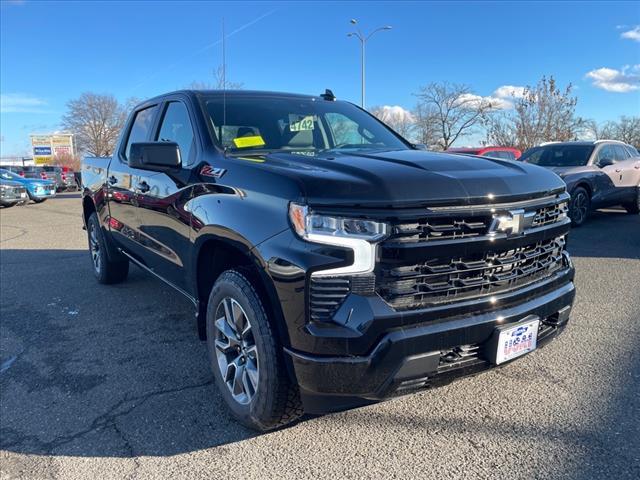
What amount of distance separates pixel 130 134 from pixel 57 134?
240 feet

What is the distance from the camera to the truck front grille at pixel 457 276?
2.16 metres

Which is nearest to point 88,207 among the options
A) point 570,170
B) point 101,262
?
point 101,262

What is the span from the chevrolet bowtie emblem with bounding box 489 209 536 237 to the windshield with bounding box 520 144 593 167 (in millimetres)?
8232

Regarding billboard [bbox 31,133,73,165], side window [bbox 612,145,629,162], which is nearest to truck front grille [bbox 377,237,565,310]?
side window [bbox 612,145,629,162]

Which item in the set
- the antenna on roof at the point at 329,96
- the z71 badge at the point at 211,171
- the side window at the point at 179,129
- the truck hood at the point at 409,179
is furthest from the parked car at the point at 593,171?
the z71 badge at the point at 211,171

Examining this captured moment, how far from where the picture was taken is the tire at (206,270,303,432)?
7.75ft

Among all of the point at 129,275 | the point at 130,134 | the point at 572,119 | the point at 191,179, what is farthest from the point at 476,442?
the point at 572,119

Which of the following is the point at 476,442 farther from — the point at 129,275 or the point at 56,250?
the point at 56,250

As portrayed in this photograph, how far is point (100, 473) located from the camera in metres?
2.38

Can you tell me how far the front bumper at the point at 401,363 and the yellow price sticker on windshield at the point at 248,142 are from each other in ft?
A: 5.16

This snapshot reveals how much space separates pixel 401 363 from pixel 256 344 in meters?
0.72

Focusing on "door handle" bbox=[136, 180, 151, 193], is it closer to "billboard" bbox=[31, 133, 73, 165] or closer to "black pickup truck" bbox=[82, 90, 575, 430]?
"black pickup truck" bbox=[82, 90, 575, 430]

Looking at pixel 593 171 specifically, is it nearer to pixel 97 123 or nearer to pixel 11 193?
pixel 11 193

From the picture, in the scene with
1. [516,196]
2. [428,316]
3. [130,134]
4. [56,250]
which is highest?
[130,134]
